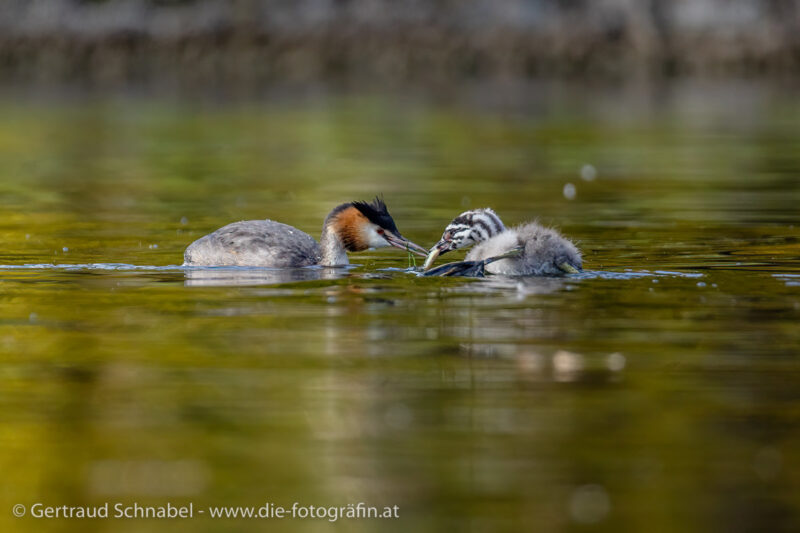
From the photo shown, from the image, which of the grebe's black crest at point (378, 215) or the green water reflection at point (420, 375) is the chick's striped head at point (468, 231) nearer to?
the grebe's black crest at point (378, 215)

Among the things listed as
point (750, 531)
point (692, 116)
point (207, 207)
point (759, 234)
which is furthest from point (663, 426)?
point (692, 116)

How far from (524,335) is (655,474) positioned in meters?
2.71

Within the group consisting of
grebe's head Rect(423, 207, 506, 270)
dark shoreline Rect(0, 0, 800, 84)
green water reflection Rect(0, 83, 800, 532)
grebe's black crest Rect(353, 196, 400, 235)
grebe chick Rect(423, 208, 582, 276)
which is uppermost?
dark shoreline Rect(0, 0, 800, 84)

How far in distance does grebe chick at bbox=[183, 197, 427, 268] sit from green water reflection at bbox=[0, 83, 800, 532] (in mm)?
252

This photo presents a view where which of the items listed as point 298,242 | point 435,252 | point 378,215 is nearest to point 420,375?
point 435,252

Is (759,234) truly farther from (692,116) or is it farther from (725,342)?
(692,116)

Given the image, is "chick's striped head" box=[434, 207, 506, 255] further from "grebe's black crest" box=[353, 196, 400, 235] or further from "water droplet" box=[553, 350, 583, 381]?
"water droplet" box=[553, 350, 583, 381]

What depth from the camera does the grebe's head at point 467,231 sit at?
1196 cm

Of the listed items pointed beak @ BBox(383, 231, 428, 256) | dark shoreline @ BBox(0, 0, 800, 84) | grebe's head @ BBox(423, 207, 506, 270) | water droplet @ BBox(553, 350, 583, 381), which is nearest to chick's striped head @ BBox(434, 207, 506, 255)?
grebe's head @ BBox(423, 207, 506, 270)

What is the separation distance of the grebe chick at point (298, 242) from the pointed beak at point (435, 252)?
16cm

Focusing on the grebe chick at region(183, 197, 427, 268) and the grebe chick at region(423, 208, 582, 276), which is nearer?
the grebe chick at region(423, 208, 582, 276)

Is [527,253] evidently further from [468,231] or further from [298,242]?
[298,242]

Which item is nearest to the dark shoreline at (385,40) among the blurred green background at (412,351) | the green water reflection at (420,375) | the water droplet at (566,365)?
the blurred green background at (412,351)

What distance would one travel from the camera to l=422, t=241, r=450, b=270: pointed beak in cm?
1170
